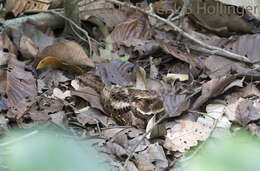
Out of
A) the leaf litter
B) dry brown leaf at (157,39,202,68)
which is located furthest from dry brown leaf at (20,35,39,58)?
dry brown leaf at (157,39,202,68)

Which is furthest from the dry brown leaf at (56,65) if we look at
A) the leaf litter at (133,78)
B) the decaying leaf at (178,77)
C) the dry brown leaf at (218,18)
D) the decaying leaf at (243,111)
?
the dry brown leaf at (218,18)

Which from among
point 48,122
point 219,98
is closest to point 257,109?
point 219,98

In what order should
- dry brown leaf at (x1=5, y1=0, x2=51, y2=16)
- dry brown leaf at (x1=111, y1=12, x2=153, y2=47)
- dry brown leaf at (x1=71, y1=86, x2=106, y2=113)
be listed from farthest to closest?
dry brown leaf at (x1=5, y1=0, x2=51, y2=16) → dry brown leaf at (x1=111, y1=12, x2=153, y2=47) → dry brown leaf at (x1=71, y1=86, x2=106, y2=113)

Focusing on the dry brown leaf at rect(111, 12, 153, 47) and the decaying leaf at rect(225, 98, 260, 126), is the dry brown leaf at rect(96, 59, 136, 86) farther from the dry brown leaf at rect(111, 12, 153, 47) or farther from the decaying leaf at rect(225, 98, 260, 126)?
the decaying leaf at rect(225, 98, 260, 126)

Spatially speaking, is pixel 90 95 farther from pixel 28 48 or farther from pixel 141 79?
pixel 28 48

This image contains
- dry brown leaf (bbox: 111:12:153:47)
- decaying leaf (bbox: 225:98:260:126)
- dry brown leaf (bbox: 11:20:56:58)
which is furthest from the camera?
dry brown leaf (bbox: 111:12:153:47)

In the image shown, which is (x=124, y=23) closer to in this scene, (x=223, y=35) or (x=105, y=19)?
(x=105, y=19)
